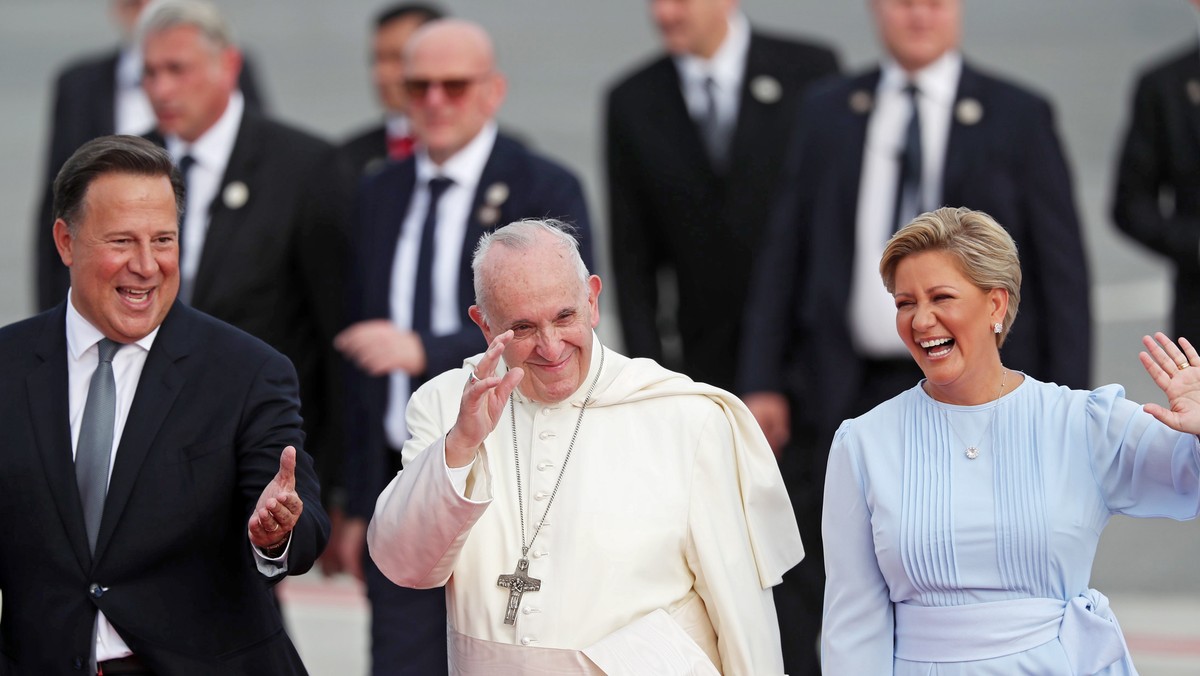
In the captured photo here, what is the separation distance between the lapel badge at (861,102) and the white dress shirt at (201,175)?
6.51ft

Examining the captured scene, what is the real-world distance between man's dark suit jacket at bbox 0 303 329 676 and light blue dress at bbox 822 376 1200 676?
3.68 feet

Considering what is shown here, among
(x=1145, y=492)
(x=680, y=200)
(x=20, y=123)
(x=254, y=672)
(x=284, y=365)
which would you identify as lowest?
(x=254, y=672)

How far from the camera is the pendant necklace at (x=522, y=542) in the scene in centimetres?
440

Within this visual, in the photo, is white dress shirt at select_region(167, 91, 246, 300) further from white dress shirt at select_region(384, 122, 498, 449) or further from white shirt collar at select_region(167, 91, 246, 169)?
white dress shirt at select_region(384, 122, 498, 449)

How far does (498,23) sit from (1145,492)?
21152mm

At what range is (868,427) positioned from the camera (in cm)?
434

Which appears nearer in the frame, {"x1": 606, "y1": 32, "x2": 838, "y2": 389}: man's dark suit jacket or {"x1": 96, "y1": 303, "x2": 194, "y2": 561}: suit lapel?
{"x1": 96, "y1": 303, "x2": 194, "y2": 561}: suit lapel

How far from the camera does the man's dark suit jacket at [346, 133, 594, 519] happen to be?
630 centimetres

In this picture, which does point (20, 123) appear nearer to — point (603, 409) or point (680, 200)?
point (680, 200)

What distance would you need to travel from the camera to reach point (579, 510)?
4.43 m

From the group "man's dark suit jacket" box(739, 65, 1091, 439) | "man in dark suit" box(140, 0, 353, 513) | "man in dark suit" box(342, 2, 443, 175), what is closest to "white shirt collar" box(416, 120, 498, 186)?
"man in dark suit" box(140, 0, 353, 513)

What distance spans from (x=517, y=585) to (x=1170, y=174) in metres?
3.37

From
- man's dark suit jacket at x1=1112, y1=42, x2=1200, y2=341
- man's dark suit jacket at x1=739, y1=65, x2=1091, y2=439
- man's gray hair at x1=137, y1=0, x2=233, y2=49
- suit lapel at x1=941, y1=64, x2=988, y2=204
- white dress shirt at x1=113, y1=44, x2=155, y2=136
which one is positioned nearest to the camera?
man's dark suit jacket at x1=739, y1=65, x2=1091, y2=439

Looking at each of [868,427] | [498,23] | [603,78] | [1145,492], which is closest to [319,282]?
[868,427]
